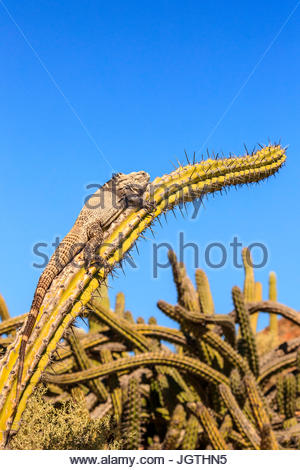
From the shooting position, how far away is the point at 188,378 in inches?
259

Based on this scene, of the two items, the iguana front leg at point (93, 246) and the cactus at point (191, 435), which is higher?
the iguana front leg at point (93, 246)

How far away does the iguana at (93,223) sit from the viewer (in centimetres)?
308

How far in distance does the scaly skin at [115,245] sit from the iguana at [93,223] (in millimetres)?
79

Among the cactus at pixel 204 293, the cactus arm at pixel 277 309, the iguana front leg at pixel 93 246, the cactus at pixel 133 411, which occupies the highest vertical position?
the cactus at pixel 204 293

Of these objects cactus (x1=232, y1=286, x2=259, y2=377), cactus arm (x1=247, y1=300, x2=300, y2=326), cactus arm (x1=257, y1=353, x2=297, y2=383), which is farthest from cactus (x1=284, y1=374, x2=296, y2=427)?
cactus arm (x1=247, y1=300, x2=300, y2=326)

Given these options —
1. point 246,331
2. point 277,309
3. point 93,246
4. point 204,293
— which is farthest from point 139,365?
point 93,246

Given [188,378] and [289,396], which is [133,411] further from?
[289,396]

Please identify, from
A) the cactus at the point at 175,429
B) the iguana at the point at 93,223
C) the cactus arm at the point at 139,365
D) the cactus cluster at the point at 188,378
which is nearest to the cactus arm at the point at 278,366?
the cactus cluster at the point at 188,378

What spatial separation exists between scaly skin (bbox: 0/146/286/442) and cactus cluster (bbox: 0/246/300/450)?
104 inches

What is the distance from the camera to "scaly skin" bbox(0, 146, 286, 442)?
2.72 metres

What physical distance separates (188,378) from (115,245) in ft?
13.1

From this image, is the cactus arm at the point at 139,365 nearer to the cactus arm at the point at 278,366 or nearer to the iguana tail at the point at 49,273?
the cactus arm at the point at 278,366

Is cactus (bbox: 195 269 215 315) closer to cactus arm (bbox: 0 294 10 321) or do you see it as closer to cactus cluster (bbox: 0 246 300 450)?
cactus cluster (bbox: 0 246 300 450)
